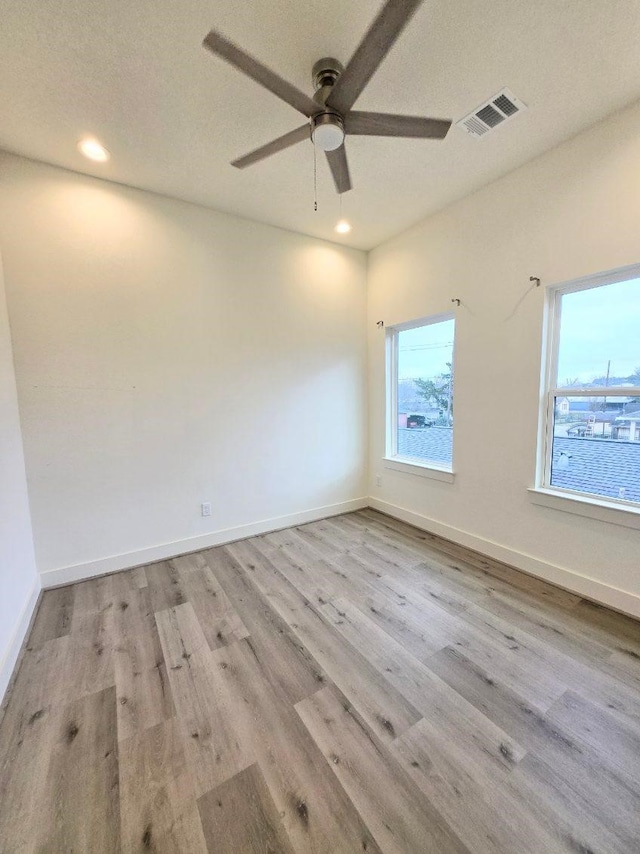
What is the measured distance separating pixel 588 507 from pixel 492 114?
2.51 m

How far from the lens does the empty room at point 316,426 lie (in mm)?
1237

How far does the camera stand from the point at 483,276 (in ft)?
8.96

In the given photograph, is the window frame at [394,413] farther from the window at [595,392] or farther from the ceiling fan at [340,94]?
the ceiling fan at [340,94]

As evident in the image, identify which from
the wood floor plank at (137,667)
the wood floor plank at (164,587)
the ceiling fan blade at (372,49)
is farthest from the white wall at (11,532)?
the ceiling fan blade at (372,49)

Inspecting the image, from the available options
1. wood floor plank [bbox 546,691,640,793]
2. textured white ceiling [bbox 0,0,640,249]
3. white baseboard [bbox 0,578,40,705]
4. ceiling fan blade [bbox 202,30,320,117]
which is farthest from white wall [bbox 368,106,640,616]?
white baseboard [bbox 0,578,40,705]

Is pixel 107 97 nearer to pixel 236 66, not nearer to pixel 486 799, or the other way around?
pixel 236 66

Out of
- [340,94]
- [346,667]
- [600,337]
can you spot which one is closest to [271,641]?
[346,667]

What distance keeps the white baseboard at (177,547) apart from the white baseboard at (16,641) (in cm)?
20

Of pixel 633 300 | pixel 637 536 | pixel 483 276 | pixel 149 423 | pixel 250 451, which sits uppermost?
pixel 483 276

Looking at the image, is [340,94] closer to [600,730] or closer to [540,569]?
[600,730]

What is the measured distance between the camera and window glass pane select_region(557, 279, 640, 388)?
2.08 metres

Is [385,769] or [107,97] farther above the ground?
[107,97]

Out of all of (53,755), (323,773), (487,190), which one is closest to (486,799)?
(323,773)

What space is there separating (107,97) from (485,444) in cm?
337
